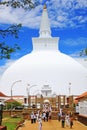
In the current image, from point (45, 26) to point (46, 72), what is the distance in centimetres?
1123

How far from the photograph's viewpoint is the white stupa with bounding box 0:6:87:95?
9294 cm

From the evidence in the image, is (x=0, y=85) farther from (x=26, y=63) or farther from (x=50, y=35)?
(x=50, y=35)

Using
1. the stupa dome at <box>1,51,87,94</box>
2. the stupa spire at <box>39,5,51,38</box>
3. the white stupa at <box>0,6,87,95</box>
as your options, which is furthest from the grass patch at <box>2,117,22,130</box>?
the stupa spire at <box>39,5,51,38</box>

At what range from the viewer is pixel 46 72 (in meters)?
94.1

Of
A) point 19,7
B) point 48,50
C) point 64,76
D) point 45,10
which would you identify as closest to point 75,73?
point 64,76

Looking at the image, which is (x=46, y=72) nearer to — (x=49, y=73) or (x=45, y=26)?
(x=49, y=73)

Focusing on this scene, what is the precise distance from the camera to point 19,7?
1337 cm

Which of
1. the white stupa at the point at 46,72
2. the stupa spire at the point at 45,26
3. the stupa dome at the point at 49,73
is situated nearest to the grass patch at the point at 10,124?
the white stupa at the point at 46,72

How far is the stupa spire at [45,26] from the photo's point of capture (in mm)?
94438

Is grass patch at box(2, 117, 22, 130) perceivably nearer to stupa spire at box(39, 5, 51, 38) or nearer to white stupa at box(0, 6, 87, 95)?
white stupa at box(0, 6, 87, 95)

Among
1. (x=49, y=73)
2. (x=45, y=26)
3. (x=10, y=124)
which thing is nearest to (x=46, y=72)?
(x=49, y=73)

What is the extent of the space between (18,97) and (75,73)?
14.7 meters

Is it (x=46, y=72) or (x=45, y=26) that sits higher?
(x=45, y=26)

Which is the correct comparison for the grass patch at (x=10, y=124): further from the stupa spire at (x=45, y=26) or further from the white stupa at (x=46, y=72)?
the stupa spire at (x=45, y=26)
